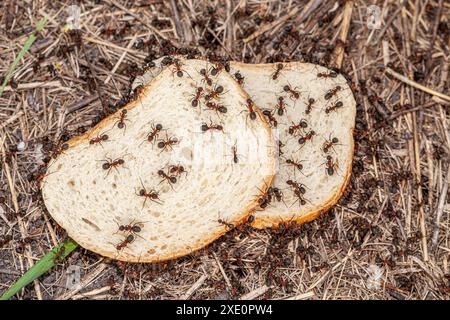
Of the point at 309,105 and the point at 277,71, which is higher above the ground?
the point at 277,71

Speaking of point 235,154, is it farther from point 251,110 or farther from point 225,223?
point 225,223

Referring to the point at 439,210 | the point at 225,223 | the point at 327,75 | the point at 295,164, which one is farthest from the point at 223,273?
the point at 439,210

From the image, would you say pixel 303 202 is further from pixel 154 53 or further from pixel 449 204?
pixel 154 53

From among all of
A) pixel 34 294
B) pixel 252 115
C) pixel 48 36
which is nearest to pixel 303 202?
pixel 252 115

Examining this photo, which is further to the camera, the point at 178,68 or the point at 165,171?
the point at 178,68

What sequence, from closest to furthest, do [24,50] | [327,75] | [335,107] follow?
[335,107], [327,75], [24,50]

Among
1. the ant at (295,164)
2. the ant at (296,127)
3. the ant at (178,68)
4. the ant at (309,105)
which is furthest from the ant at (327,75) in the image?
the ant at (178,68)

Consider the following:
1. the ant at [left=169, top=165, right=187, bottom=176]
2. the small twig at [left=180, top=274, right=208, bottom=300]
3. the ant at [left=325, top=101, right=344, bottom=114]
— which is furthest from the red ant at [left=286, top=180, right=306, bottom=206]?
the small twig at [left=180, top=274, right=208, bottom=300]
